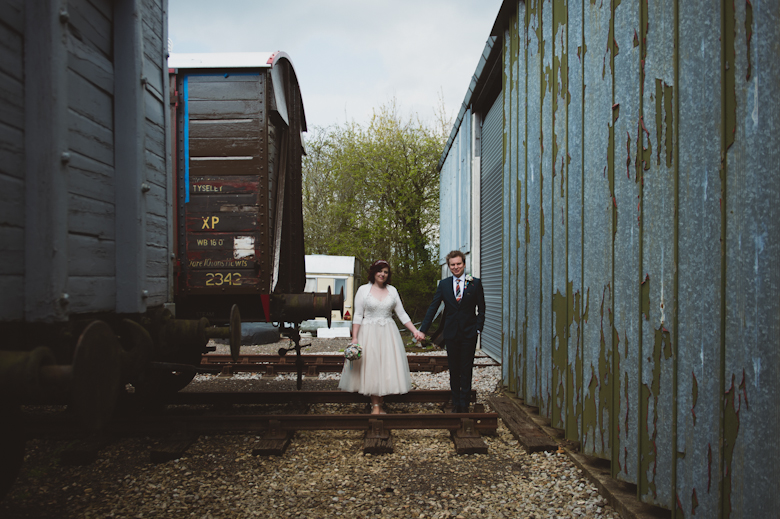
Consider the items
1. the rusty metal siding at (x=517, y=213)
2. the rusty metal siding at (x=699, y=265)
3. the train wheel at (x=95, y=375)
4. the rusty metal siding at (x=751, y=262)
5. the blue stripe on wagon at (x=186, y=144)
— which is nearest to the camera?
the train wheel at (x=95, y=375)

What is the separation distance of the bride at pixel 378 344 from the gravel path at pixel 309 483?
59 cm

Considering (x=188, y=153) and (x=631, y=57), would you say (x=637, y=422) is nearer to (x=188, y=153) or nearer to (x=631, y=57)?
(x=631, y=57)

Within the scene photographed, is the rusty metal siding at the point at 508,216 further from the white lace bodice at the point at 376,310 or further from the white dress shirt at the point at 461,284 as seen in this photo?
the white lace bodice at the point at 376,310

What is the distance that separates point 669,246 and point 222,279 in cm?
398

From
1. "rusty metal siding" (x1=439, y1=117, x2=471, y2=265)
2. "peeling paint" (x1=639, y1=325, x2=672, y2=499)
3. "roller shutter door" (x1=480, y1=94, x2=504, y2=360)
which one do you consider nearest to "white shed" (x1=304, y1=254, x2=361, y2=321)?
"rusty metal siding" (x1=439, y1=117, x2=471, y2=265)

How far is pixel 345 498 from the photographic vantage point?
3.43m

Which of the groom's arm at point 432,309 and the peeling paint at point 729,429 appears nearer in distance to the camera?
the peeling paint at point 729,429

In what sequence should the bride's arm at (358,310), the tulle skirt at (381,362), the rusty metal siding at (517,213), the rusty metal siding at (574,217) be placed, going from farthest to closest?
the rusty metal siding at (517,213), the bride's arm at (358,310), the tulle skirt at (381,362), the rusty metal siding at (574,217)

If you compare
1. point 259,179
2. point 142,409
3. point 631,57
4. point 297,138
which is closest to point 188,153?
point 259,179

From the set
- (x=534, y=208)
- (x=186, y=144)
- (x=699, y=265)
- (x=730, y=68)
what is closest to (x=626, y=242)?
(x=699, y=265)

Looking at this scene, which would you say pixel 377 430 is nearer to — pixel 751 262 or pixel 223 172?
pixel 223 172

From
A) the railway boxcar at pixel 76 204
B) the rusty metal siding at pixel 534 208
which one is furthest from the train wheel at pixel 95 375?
the rusty metal siding at pixel 534 208

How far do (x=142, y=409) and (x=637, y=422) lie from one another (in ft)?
16.3

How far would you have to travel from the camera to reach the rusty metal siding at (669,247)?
217 centimetres
